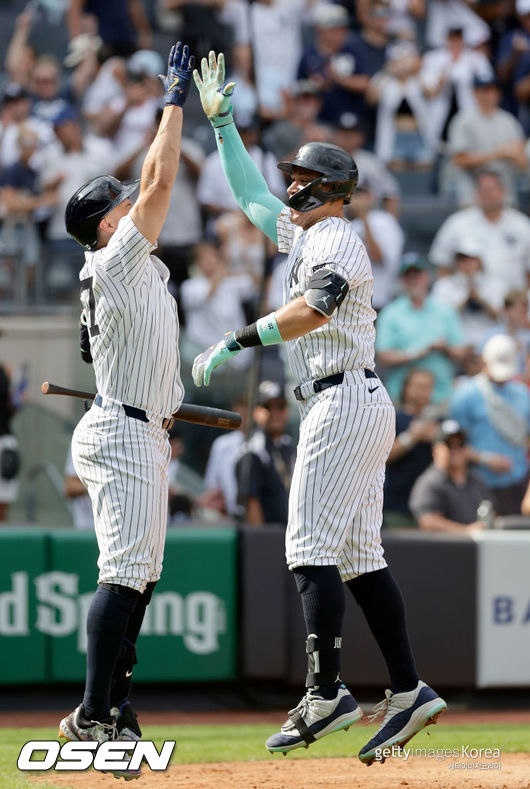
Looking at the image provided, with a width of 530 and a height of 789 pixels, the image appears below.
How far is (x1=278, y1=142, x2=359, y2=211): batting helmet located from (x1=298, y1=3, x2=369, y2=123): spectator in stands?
685 centimetres

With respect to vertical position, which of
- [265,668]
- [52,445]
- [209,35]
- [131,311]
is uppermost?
[209,35]

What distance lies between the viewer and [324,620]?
425 centimetres

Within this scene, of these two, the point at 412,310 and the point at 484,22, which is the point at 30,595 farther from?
the point at 484,22

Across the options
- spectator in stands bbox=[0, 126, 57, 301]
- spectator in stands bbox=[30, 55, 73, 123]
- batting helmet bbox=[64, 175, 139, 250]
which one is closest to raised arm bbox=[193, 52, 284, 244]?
batting helmet bbox=[64, 175, 139, 250]

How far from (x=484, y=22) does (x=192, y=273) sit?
5086 mm

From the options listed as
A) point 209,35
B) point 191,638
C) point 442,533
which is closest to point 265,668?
point 191,638

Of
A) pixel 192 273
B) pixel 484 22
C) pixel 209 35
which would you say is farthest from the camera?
pixel 484 22

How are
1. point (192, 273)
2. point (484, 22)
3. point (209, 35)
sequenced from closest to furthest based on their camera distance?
point (192, 273), point (209, 35), point (484, 22)

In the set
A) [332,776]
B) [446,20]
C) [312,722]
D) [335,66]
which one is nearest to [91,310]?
[312,722]

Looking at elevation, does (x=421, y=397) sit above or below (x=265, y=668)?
above

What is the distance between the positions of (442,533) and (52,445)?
2349 millimetres

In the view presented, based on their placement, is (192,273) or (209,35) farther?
(209,35)

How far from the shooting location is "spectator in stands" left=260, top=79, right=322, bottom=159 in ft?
33.2

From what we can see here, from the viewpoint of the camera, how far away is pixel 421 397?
7832mm
